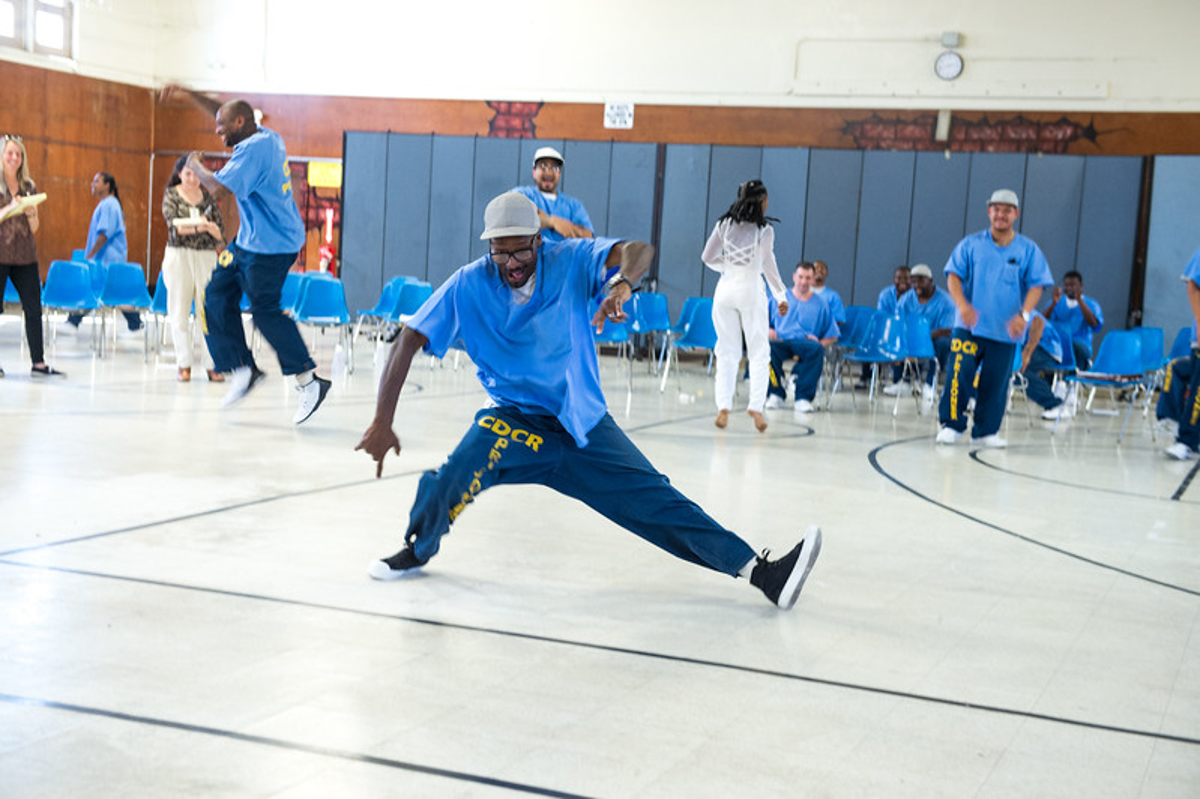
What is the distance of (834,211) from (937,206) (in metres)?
1.29

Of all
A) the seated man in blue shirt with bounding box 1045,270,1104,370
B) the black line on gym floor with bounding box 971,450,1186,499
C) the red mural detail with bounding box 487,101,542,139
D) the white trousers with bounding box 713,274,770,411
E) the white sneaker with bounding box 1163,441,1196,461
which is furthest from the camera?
the red mural detail with bounding box 487,101,542,139

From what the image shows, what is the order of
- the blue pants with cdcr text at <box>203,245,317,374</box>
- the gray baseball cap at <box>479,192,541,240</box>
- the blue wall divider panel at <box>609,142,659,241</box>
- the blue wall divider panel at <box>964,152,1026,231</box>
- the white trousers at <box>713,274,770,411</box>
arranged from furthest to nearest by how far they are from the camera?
the blue wall divider panel at <box>609,142,659,241</box> < the blue wall divider panel at <box>964,152,1026,231</box> < the white trousers at <box>713,274,770,411</box> < the blue pants with cdcr text at <box>203,245,317,374</box> < the gray baseball cap at <box>479,192,541,240</box>

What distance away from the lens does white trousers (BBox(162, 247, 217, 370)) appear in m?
9.58

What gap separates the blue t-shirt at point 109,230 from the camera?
13.0 metres

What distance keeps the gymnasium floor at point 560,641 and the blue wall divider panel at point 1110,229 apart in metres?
9.44

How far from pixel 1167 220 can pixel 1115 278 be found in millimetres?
893

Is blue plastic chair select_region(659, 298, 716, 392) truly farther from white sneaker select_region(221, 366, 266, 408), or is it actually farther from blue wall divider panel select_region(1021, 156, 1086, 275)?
blue wall divider panel select_region(1021, 156, 1086, 275)

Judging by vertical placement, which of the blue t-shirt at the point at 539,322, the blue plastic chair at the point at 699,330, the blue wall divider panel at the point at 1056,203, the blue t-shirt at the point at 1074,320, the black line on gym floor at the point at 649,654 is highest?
the blue wall divider panel at the point at 1056,203

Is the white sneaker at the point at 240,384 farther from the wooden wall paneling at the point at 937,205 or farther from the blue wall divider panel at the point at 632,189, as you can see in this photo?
the wooden wall paneling at the point at 937,205

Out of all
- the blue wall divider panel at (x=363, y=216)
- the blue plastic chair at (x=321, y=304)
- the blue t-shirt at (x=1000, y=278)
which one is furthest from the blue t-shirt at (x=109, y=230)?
the blue t-shirt at (x=1000, y=278)

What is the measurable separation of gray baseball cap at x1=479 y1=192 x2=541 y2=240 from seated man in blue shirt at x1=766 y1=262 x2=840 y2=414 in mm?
7042

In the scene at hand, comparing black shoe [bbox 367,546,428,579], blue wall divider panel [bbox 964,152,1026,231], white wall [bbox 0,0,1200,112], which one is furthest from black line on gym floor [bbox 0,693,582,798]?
white wall [bbox 0,0,1200,112]

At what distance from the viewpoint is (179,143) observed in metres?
20.2

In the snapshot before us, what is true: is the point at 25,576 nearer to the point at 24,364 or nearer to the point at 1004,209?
the point at 1004,209
